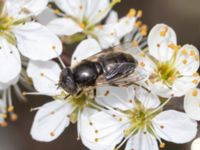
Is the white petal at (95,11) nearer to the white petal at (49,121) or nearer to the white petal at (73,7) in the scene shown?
the white petal at (73,7)

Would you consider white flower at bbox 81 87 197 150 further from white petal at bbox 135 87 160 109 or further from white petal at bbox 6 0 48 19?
white petal at bbox 6 0 48 19

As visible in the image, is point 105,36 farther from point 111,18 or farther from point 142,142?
point 142,142

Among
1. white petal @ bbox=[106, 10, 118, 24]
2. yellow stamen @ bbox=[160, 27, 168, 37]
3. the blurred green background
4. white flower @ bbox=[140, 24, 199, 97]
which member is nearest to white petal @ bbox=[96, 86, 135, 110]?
white flower @ bbox=[140, 24, 199, 97]

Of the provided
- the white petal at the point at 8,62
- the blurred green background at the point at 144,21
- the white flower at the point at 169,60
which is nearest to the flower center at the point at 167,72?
the white flower at the point at 169,60

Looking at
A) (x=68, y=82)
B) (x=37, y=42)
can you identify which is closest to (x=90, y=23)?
(x=37, y=42)

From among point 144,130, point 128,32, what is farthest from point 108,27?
point 144,130

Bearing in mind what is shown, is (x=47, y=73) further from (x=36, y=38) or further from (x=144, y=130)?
(x=144, y=130)
